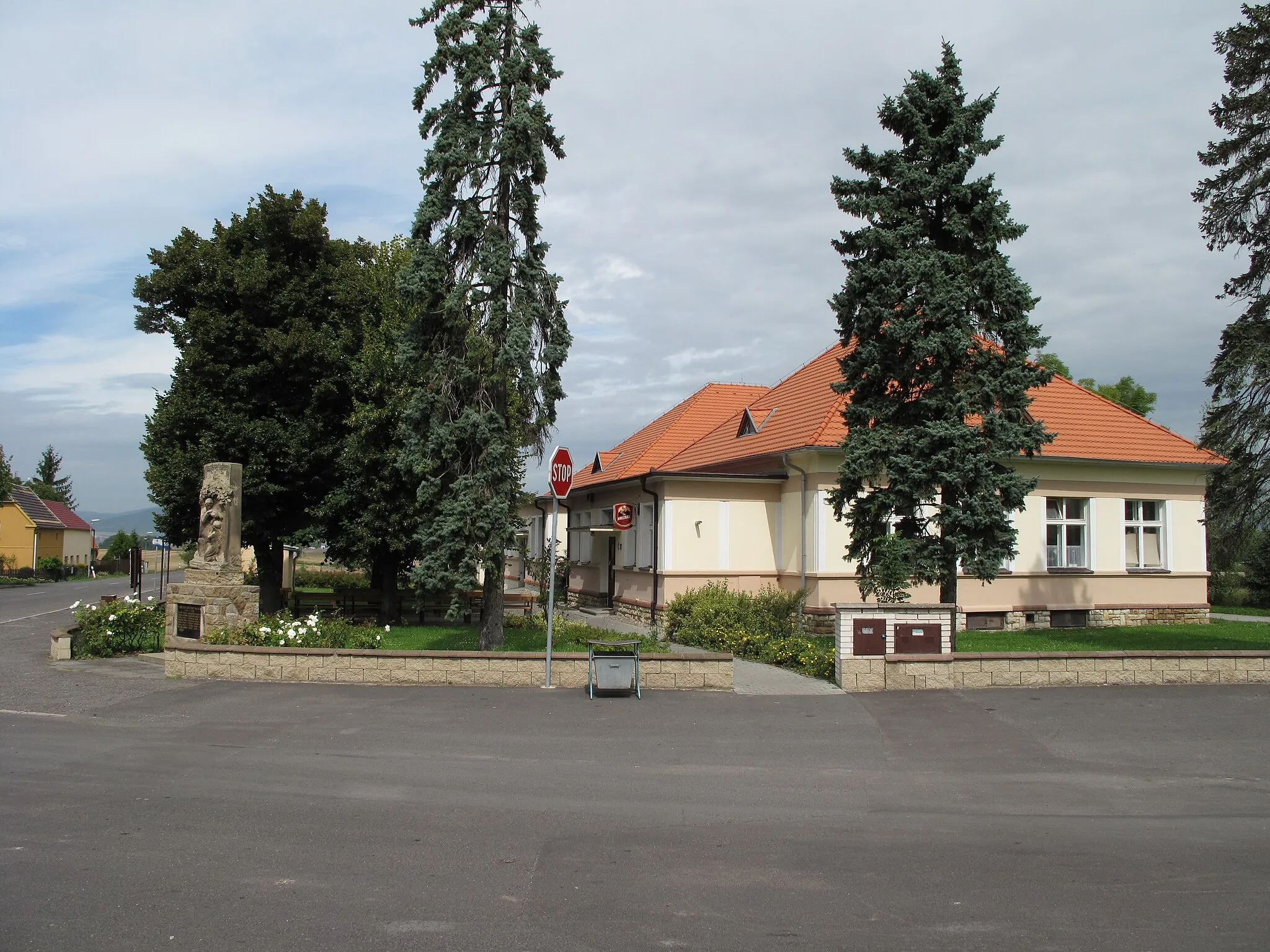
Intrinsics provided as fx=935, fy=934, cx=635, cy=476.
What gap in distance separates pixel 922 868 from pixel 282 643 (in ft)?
36.7

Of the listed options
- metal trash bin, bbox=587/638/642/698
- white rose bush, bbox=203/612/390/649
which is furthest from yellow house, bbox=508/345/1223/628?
metal trash bin, bbox=587/638/642/698

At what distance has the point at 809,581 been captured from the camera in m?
21.8

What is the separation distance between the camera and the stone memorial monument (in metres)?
16.2

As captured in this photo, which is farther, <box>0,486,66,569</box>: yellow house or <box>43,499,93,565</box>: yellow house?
<box>43,499,93,565</box>: yellow house

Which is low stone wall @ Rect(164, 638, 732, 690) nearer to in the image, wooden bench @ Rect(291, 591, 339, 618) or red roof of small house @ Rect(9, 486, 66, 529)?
wooden bench @ Rect(291, 591, 339, 618)

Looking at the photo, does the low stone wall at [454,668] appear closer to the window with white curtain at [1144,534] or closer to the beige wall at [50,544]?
the window with white curtain at [1144,534]

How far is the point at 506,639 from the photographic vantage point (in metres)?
19.5

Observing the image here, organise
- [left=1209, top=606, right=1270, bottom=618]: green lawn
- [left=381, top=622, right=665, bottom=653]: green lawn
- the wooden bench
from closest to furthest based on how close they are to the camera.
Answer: [left=381, top=622, right=665, bottom=653]: green lawn → the wooden bench → [left=1209, top=606, right=1270, bottom=618]: green lawn

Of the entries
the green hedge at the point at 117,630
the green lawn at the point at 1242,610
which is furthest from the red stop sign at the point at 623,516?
the green lawn at the point at 1242,610

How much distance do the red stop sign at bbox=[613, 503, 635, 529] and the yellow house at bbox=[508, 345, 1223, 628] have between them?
0.78 ft

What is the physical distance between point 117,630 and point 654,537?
38.8 feet

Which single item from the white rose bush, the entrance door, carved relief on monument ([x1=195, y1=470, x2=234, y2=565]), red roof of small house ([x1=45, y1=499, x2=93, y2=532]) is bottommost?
the white rose bush

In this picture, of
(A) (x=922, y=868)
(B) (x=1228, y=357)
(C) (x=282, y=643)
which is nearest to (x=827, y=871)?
(A) (x=922, y=868)

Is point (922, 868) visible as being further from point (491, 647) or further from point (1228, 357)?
point (1228, 357)
